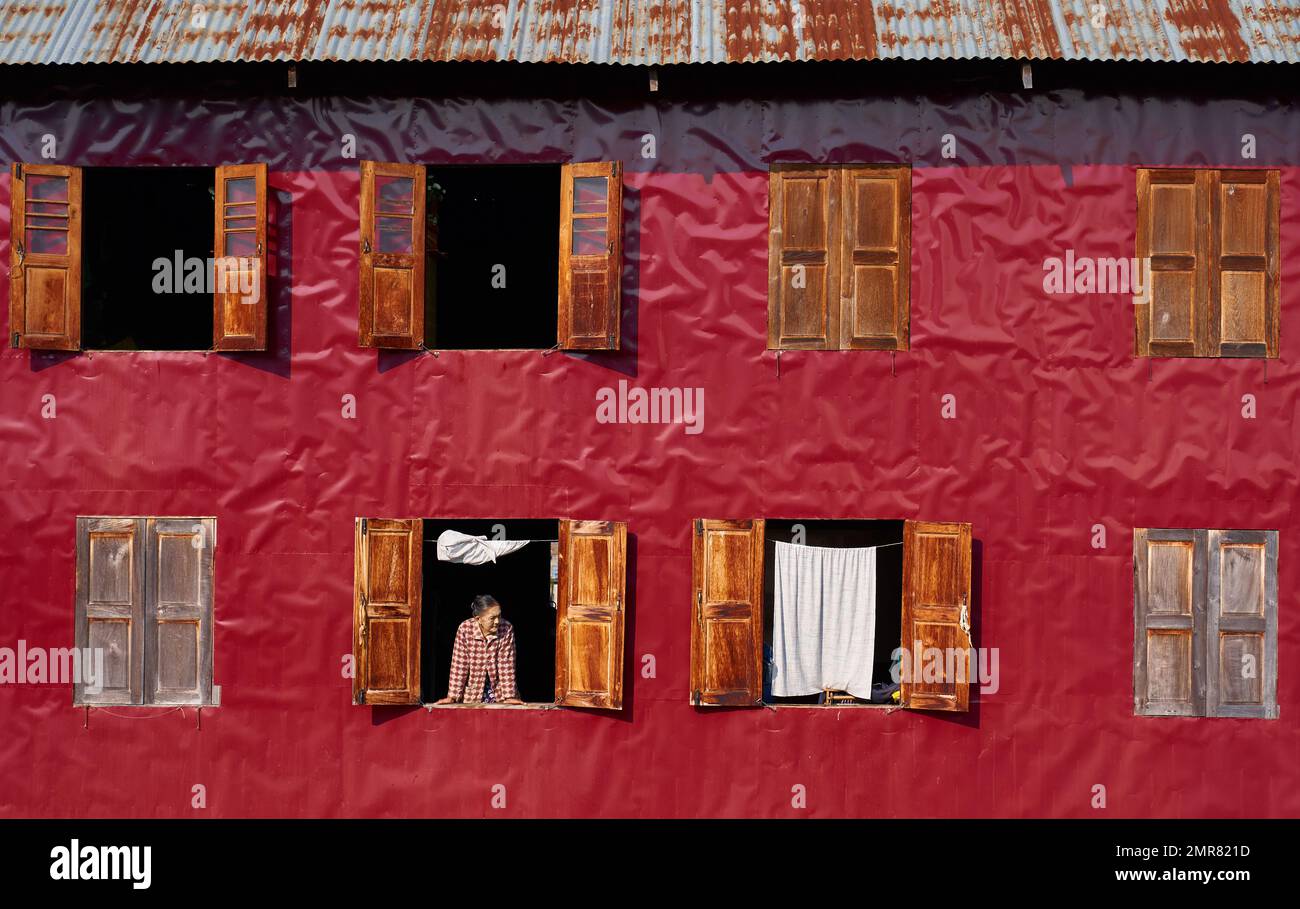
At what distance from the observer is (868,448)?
856cm

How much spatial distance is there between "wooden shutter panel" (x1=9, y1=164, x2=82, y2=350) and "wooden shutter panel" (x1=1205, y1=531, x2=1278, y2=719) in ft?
29.8

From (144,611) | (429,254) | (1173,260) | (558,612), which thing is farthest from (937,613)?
(144,611)

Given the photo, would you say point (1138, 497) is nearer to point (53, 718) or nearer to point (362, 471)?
point (362, 471)

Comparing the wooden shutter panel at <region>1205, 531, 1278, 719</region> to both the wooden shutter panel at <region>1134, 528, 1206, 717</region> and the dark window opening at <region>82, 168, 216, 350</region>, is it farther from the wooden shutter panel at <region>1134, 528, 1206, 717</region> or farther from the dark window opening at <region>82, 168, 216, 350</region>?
the dark window opening at <region>82, 168, 216, 350</region>

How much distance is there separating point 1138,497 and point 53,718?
869cm

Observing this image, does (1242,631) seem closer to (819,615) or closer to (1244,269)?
(1244,269)

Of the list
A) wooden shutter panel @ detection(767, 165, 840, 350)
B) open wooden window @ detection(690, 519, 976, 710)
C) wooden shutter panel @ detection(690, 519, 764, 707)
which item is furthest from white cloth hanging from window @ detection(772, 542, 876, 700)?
wooden shutter panel @ detection(767, 165, 840, 350)

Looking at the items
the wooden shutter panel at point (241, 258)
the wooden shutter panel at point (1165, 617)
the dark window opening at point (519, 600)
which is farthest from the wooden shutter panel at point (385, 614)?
the wooden shutter panel at point (1165, 617)

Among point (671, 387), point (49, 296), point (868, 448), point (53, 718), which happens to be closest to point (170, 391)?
point (49, 296)

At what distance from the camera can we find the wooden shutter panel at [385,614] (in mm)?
8391

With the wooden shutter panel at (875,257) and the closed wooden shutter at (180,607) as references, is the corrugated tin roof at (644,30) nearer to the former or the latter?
the wooden shutter panel at (875,257)

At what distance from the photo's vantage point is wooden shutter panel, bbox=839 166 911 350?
849cm

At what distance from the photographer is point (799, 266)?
854cm

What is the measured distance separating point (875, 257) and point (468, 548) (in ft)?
12.9
